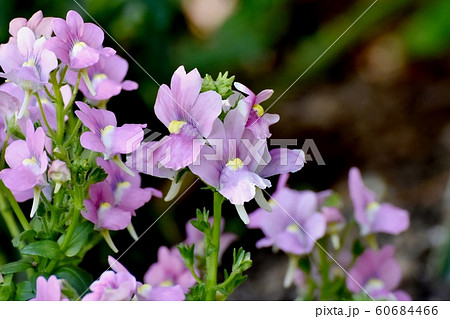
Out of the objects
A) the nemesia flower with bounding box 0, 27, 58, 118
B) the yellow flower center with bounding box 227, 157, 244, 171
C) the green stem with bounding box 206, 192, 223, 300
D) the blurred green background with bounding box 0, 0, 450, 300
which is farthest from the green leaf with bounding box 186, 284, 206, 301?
the blurred green background with bounding box 0, 0, 450, 300

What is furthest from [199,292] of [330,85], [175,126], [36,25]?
[330,85]

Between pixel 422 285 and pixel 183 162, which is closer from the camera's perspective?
pixel 183 162

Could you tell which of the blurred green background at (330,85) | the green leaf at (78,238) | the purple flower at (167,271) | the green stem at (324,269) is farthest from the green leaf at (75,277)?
the blurred green background at (330,85)

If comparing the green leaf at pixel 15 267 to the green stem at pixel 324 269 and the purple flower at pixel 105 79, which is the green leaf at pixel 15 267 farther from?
the green stem at pixel 324 269

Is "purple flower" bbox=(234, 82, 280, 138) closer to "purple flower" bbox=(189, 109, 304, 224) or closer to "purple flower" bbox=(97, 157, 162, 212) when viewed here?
"purple flower" bbox=(189, 109, 304, 224)

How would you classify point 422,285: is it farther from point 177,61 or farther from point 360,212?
point 177,61
